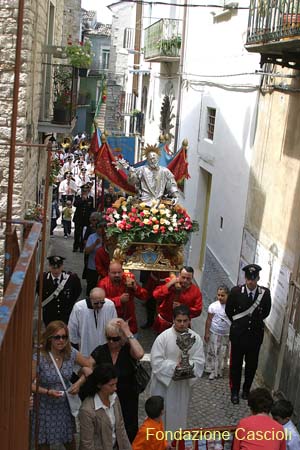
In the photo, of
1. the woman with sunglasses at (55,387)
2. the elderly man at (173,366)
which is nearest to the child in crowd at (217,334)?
the elderly man at (173,366)

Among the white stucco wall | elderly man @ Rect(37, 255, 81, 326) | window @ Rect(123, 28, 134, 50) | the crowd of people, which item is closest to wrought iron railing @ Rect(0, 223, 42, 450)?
the crowd of people

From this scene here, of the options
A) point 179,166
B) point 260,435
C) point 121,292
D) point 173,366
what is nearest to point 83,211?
point 179,166

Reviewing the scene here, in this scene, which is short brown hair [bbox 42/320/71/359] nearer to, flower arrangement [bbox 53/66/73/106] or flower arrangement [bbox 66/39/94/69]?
flower arrangement [bbox 53/66/73/106]

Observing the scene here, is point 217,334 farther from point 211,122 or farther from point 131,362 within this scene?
point 211,122

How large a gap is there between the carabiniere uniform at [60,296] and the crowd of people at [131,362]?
11 mm

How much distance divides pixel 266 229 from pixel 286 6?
3122 mm

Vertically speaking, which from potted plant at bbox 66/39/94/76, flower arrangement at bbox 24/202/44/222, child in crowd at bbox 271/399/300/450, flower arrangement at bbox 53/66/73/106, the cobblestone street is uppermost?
potted plant at bbox 66/39/94/76

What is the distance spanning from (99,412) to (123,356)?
959mm

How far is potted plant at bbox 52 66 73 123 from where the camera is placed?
11.6m

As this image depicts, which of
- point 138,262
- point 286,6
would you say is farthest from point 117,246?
point 286,6

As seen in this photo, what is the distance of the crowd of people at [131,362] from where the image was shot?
17.1ft

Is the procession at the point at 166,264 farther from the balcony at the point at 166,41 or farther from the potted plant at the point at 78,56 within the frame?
the balcony at the point at 166,41

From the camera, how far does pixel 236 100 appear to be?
12453mm

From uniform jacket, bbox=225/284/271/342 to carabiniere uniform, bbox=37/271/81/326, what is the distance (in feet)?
5.99
